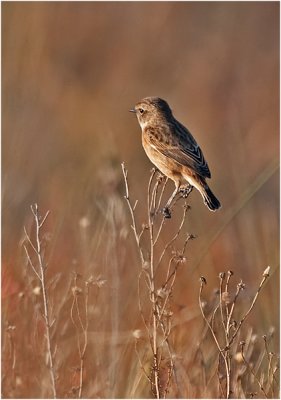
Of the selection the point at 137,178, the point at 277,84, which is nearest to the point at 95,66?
the point at 277,84

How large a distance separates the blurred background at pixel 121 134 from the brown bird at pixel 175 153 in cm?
27

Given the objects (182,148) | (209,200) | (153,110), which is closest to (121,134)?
(153,110)

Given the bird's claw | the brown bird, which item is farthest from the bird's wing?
the bird's claw

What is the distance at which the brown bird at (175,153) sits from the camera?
6207 millimetres

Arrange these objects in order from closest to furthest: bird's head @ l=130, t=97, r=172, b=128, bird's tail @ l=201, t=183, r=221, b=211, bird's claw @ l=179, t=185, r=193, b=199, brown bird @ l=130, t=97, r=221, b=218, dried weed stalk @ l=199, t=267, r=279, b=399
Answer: dried weed stalk @ l=199, t=267, r=279, b=399
bird's claw @ l=179, t=185, r=193, b=199
bird's tail @ l=201, t=183, r=221, b=211
brown bird @ l=130, t=97, r=221, b=218
bird's head @ l=130, t=97, r=172, b=128

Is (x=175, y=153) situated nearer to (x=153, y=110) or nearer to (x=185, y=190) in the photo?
(x=185, y=190)

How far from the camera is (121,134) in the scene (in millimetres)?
12180

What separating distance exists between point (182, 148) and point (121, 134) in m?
5.92

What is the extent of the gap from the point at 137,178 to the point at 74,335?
13.4ft

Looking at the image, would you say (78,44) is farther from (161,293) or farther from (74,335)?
(161,293)

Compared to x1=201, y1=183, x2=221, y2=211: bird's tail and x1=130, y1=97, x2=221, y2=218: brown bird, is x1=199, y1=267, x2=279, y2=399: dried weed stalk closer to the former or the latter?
x1=201, y1=183, x2=221, y2=211: bird's tail

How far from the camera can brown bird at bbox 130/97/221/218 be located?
6.21 meters

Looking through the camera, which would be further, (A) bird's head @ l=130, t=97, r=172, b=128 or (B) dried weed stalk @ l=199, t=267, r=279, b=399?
(A) bird's head @ l=130, t=97, r=172, b=128

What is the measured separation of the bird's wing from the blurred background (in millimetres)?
361
